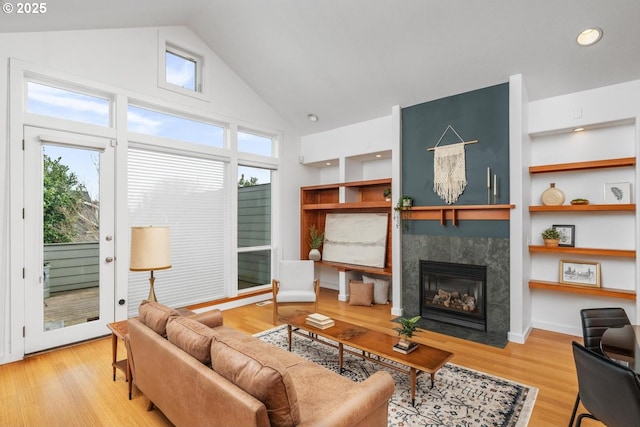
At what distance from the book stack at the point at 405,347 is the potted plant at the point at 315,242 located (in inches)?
128

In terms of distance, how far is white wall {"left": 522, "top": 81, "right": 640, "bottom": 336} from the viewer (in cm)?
347

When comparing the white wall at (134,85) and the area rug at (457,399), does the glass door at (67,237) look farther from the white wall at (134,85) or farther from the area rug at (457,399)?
the area rug at (457,399)

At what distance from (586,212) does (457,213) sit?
141 cm

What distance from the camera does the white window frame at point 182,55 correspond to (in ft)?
13.8

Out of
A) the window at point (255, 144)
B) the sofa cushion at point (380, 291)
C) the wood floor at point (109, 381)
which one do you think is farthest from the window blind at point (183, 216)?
the sofa cushion at point (380, 291)

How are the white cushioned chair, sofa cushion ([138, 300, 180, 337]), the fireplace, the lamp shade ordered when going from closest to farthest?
1. sofa cushion ([138, 300, 180, 337])
2. the lamp shade
3. the fireplace
4. the white cushioned chair

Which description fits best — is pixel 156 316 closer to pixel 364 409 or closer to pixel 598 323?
pixel 364 409

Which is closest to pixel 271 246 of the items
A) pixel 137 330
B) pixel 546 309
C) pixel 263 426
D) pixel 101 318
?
pixel 101 318

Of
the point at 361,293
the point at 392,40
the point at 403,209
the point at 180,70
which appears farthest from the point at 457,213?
the point at 180,70

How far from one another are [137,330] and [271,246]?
3.53m

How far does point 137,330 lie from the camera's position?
86.9 inches

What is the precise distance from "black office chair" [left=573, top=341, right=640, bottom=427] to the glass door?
4369 millimetres

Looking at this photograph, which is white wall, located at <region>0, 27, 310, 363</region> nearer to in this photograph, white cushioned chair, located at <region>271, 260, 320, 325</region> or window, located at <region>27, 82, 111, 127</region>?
window, located at <region>27, 82, 111, 127</region>

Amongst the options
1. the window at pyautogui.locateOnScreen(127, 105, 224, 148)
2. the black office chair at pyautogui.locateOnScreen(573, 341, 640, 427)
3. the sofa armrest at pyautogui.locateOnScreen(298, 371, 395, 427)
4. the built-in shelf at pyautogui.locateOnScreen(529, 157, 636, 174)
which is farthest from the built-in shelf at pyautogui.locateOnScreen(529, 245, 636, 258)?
the window at pyautogui.locateOnScreen(127, 105, 224, 148)
